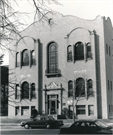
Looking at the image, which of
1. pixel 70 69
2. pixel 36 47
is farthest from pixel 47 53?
pixel 70 69

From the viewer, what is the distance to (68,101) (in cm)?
3862

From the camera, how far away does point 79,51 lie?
39.2m

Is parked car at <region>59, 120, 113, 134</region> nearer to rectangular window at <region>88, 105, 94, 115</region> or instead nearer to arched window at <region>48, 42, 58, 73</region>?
rectangular window at <region>88, 105, 94, 115</region>

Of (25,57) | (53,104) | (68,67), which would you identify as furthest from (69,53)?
(53,104)

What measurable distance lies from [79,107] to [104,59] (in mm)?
7882

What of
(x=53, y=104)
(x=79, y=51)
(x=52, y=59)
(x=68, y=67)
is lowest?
(x=53, y=104)

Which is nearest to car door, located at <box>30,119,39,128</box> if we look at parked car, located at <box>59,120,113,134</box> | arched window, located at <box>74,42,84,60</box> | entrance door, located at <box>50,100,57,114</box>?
parked car, located at <box>59,120,113,134</box>

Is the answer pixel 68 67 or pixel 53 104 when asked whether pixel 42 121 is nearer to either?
pixel 53 104

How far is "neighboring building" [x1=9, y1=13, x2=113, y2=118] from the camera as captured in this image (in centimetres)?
3722

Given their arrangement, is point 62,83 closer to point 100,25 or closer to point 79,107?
point 79,107

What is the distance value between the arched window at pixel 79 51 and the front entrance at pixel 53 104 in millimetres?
7022

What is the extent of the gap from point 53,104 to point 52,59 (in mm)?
7125

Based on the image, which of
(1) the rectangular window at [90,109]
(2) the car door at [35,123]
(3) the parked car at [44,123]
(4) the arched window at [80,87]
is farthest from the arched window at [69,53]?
(2) the car door at [35,123]

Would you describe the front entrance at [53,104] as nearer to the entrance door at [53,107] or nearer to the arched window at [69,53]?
the entrance door at [53,107]
